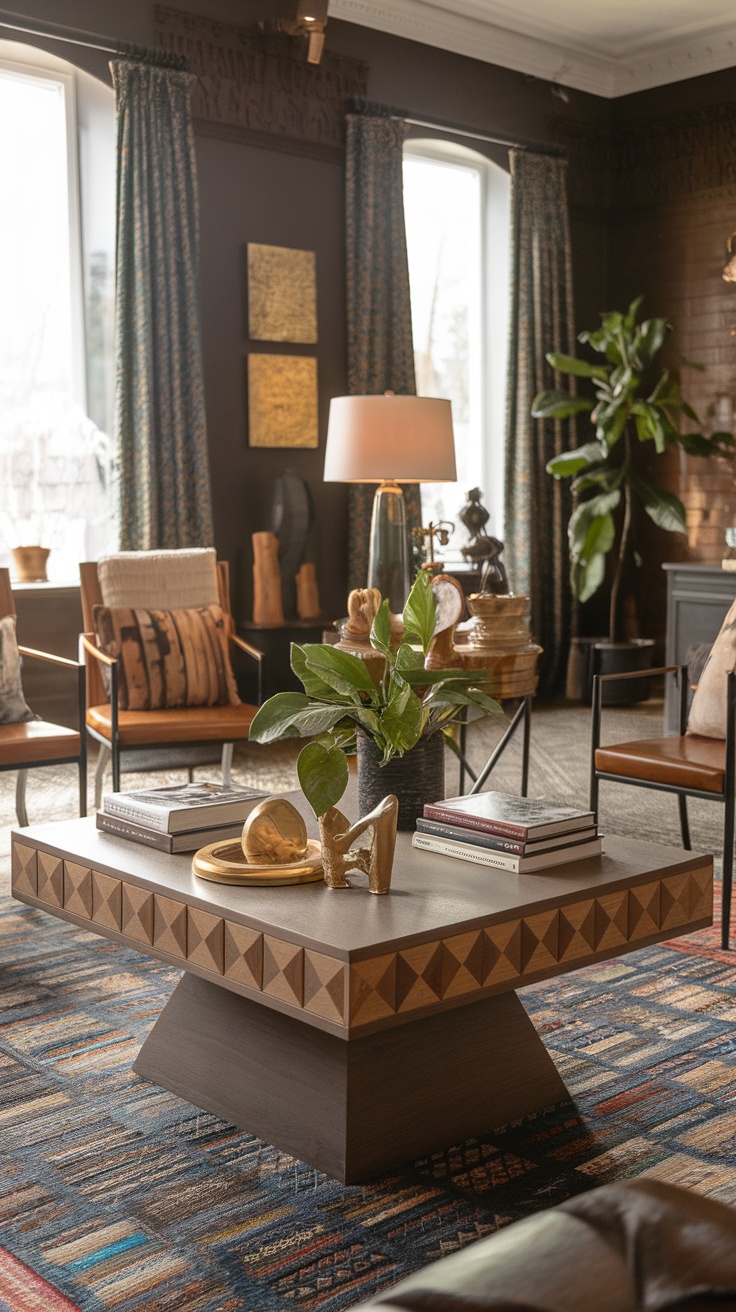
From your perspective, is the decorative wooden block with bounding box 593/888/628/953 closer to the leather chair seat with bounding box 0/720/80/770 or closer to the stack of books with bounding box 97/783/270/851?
the stack of books with bounding box 97/783/270/851

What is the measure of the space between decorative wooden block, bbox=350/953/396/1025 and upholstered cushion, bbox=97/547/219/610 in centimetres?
294

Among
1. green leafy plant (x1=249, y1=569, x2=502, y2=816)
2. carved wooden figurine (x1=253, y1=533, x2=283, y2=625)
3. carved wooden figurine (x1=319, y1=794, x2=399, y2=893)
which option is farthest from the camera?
carved wooden figurine (x1=253, y1=533, x2=283, y2=625)

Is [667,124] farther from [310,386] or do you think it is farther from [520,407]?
[310,386]

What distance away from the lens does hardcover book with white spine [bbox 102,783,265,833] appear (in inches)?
96.3

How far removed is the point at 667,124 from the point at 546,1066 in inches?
260

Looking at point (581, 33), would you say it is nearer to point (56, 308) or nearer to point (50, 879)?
point (56, 308)

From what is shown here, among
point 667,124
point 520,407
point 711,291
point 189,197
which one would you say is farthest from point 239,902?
point 667,124

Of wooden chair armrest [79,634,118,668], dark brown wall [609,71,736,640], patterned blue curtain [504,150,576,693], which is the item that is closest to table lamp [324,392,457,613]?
wooden chair armrest [79,634,118,668]

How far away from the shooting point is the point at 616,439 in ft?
22.6

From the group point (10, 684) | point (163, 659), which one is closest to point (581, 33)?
point (163, 659)

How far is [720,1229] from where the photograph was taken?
796mm

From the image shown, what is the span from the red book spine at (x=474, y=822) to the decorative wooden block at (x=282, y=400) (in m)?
4.01

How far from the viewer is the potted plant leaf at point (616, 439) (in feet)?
22.6

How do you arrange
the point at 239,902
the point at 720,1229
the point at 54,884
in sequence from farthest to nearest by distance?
the point at 54,884 < the point at 239,902 < the point at 720,1229
